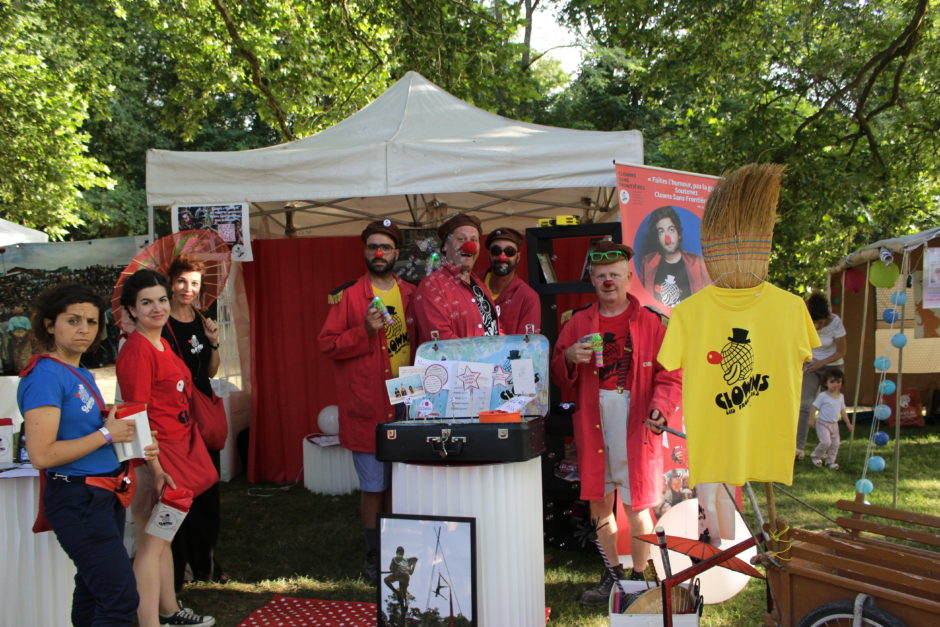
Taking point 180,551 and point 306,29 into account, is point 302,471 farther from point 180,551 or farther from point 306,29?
point 306,29

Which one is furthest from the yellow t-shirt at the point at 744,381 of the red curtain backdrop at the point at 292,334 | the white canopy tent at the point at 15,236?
the white canopy tent at the point at 15,236

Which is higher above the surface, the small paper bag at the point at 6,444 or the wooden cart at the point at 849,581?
the small paper bag at the point at 6,444

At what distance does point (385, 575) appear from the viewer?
8.54 ft

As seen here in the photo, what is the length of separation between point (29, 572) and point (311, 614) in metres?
1.18

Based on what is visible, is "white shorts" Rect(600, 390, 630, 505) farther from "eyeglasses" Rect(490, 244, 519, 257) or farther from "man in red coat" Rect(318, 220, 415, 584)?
"man in red coat" Rect(318, 220, 415, 584)

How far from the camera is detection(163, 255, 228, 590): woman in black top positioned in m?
3.34

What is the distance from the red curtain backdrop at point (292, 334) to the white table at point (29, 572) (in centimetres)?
286

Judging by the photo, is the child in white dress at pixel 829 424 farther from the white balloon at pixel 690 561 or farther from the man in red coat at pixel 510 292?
the man in red coat at pixel 510 292

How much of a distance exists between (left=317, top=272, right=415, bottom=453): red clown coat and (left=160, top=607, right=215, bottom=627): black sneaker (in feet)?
3.48

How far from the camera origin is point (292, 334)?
5695 mm

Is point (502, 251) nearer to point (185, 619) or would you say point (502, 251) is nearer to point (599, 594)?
point (599, 594)

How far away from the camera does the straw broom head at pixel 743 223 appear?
92.4 inches

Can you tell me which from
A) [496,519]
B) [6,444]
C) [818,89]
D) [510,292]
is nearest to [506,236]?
[510,292]

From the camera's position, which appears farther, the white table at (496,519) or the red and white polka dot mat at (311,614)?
the red and white polka dot mat at (311,614)
